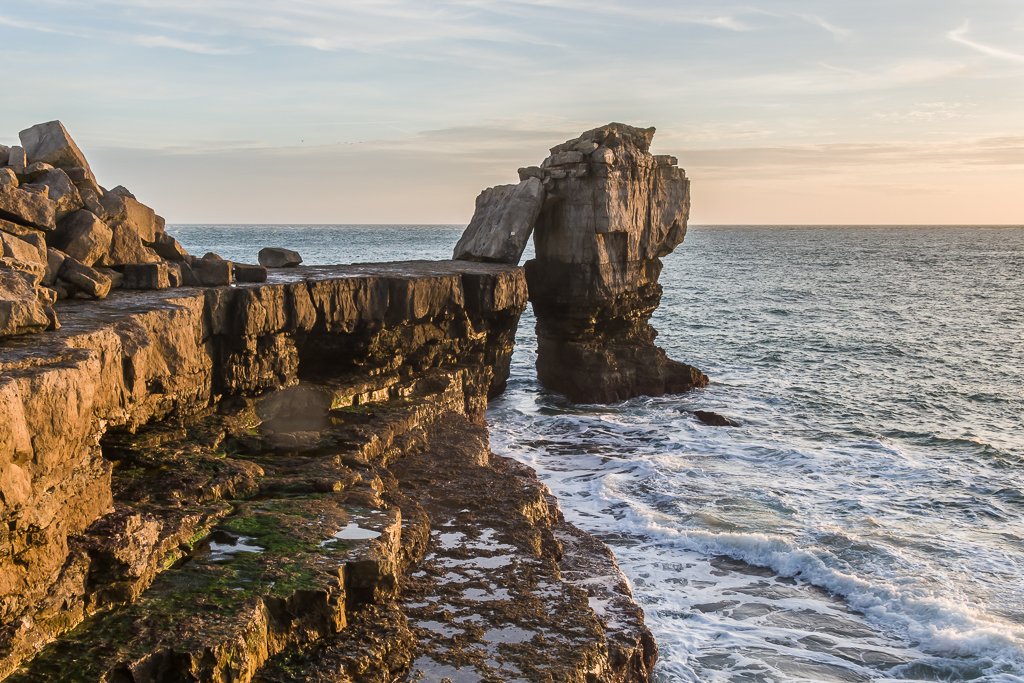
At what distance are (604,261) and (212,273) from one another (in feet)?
43.7

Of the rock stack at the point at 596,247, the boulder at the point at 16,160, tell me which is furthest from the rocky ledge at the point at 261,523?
the rock stack at the point at 596,247

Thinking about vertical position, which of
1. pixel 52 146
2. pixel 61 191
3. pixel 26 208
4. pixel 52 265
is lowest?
pixel 52 265

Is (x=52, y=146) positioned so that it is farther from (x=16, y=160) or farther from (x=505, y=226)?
(x=505, y=226)

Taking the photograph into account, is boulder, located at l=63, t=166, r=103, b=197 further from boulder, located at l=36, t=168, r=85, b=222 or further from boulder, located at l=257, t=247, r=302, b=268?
boulder, located at l=257, t=247, r=302, b=268

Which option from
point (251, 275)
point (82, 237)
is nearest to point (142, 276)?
point (82, 237)

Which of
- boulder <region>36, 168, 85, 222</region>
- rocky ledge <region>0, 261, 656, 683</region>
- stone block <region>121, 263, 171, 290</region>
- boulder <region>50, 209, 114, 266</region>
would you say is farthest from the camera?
stone block <region>121, 263, 171, 290</region>

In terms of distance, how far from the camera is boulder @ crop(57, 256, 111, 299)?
9031 mm

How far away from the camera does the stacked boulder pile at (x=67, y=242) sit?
7.19 meters

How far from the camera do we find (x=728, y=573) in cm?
1180

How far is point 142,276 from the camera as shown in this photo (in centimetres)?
1018

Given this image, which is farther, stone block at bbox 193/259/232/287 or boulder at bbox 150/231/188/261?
boulder at bbox 150/231/188/261

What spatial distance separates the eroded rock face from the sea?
1043 millimetres

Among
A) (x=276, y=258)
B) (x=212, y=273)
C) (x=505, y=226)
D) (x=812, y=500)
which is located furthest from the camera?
(x=505, y=226)

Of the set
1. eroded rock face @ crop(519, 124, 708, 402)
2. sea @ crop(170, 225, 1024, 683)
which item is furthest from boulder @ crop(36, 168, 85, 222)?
eroded rock face @ crop(519, 124, 708, 402)
